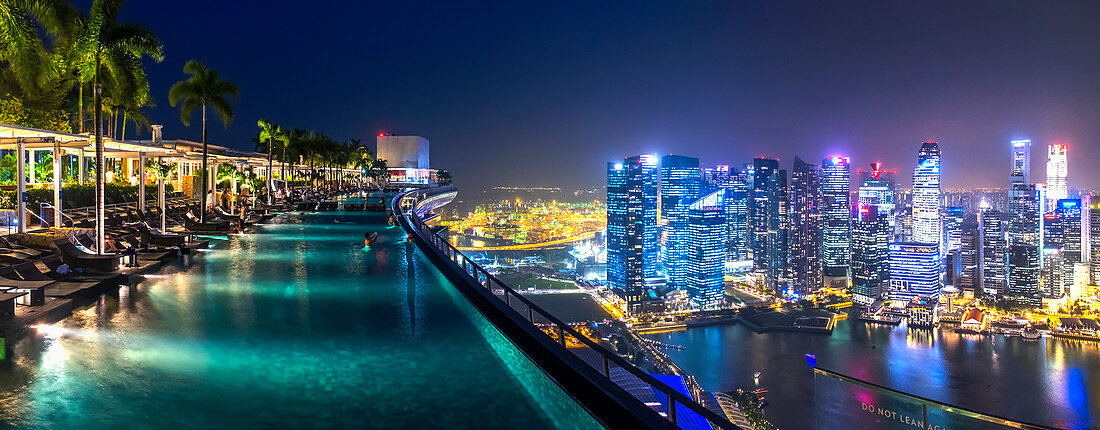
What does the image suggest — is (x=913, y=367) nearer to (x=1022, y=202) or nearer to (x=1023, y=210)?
(x=1023, y=210)

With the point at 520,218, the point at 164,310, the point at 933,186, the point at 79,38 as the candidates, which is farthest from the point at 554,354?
the point at 933,186

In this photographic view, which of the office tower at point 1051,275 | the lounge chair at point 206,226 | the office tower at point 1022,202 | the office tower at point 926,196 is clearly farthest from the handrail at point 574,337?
the office tower at point 926,196

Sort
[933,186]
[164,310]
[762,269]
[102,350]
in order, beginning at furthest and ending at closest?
[933,186] < [762,269] < [164,310] < [102,350]

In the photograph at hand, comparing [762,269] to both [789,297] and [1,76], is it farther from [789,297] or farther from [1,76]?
[1,76]

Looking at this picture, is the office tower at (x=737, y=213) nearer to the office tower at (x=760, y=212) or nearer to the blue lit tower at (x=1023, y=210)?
the office tower at (x=760, y=212)

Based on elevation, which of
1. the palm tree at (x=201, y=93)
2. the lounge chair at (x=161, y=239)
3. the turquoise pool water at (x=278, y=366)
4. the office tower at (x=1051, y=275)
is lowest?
the office tower at (x=1051, y=275)

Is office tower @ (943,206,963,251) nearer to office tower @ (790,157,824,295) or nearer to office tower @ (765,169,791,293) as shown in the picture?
office tower @ (790,157,824,295)

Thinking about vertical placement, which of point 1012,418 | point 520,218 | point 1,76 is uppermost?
point 1,76
